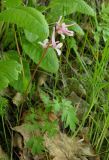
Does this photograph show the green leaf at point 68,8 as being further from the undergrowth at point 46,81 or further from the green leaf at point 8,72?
the green leaf at point 8,72

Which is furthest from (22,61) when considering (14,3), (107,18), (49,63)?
(107,18)

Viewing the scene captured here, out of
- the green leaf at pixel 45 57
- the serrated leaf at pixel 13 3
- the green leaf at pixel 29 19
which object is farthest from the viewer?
the green leaf at pixel 45 57

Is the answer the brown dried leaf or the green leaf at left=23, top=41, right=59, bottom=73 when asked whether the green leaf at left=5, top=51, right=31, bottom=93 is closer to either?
the green leaf at left=23, top=41, right=59, bottom=73

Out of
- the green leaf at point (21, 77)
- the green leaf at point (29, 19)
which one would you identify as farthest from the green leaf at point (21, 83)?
the green leaf at point (29, 19)

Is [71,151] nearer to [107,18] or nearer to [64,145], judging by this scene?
[64,145]

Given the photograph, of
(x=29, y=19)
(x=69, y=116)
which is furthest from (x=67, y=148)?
(x=29, y=19)
